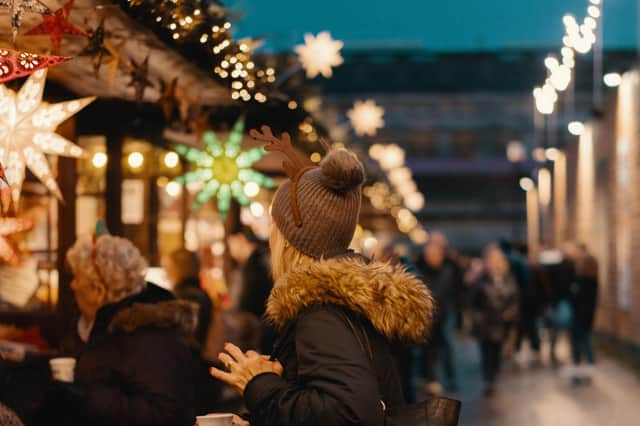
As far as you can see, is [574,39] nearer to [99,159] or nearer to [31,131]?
[99,159]

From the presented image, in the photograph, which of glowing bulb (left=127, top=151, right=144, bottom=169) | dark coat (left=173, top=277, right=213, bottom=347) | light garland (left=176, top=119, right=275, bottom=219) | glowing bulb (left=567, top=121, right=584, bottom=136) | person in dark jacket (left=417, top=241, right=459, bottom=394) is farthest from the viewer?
glowing bulb (left=567, top=121, right=584, bottom=136)

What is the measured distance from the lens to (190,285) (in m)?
10.2

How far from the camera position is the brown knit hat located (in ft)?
13.0

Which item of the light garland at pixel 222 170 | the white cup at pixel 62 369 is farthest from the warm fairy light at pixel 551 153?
the white cup at pixel 62 369

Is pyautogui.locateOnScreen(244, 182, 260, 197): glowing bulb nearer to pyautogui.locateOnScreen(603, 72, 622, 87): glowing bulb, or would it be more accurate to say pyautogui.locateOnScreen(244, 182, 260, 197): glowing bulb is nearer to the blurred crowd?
the blurred crowd

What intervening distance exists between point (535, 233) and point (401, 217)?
68.9ft

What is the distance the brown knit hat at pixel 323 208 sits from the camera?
3.96 meters

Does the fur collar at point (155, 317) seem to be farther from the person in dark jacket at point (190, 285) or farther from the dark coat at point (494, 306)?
the dark coat at point (494, 306)

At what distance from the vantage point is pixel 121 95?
9.52m

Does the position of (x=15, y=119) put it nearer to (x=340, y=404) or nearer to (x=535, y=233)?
(x=340, y=404)

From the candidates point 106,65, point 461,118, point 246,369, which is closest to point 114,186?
point 106,65

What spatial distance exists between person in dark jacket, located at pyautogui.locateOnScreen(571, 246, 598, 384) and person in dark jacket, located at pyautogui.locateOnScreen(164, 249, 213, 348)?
28.7 ft

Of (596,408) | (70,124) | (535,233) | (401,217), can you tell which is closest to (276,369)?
(70,124)

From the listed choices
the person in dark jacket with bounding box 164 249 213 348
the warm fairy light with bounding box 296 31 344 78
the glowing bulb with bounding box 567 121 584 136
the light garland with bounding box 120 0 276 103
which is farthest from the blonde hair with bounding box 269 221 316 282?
the glowing bulb with bounding box 567 121 584 136
